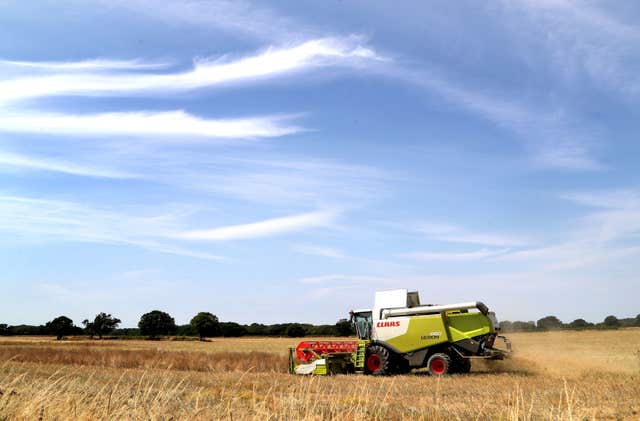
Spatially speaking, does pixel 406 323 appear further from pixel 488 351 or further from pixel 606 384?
pixel 606 384

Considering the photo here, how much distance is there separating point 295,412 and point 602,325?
250 feet

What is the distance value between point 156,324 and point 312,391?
93.0 m

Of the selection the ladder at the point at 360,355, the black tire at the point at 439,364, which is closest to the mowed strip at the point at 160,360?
the ladder at the point at 360,355

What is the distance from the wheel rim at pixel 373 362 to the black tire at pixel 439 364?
1951mm

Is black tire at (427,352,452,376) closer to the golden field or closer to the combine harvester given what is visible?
the combine harvester

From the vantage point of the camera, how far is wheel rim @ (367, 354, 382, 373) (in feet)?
72.8

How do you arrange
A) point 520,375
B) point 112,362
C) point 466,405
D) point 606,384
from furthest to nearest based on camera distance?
point 112,362, point 520,375, point 606,384, point 466,405

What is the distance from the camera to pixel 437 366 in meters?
21.2

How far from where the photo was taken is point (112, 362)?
27641 millimetres

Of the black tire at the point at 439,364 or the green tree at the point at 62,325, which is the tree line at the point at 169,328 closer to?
the green tree at the point at 62,325

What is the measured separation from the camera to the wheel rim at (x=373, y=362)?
2220 centimetres

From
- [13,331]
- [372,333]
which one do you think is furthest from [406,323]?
[13,331]

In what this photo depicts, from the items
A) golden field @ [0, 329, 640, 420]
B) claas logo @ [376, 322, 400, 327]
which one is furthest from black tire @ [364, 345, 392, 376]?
golden field @ [0, 329, 640, 420]

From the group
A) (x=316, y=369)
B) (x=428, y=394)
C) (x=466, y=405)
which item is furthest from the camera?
(x=316, y=369)
